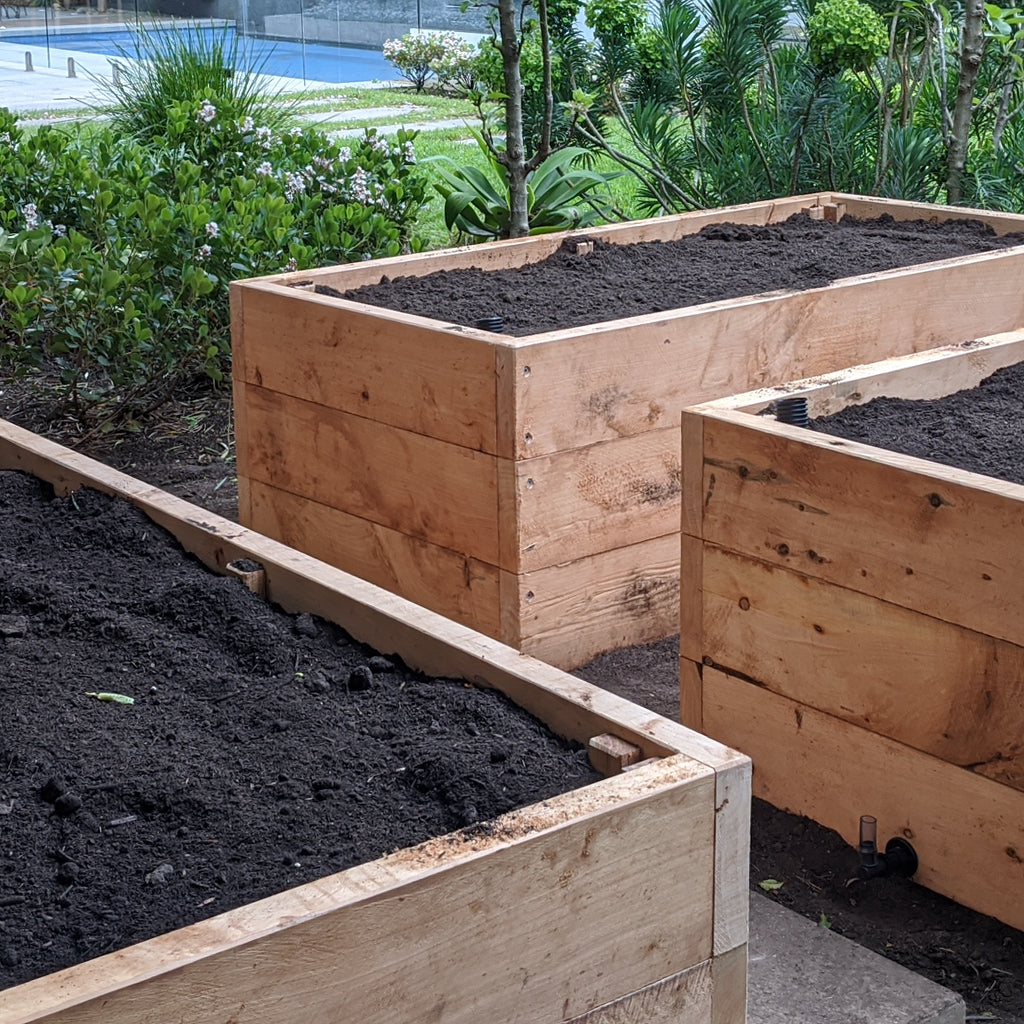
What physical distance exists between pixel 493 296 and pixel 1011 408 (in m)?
1.72

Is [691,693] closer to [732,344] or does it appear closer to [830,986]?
[830,986]

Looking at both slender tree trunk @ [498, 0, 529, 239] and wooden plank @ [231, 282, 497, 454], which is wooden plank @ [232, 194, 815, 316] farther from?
slender tree trunk @ [498, 0, 529, 239]

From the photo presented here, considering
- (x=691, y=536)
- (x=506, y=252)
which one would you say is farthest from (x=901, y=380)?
(x=506, y=252)

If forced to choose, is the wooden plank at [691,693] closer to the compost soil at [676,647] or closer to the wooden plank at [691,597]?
the wooden plank at [691,597]

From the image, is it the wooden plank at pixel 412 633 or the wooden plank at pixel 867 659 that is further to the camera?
the wooden plank at pixel 867 659

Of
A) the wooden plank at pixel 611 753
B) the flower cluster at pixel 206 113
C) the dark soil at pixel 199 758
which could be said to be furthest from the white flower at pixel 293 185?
the wooden plank at pixel 611 753

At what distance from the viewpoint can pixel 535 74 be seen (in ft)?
24.1

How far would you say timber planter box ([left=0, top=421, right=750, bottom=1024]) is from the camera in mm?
1418

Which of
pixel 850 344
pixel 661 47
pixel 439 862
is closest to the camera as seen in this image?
pixel 439 862

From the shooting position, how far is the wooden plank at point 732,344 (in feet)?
11.9

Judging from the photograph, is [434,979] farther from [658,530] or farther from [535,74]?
[535,74]

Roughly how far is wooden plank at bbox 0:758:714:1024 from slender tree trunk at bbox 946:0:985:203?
4.32 meters

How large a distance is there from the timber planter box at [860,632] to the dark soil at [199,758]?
0.94 metres

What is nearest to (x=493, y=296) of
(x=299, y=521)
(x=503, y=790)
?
(x=299, y=521)
